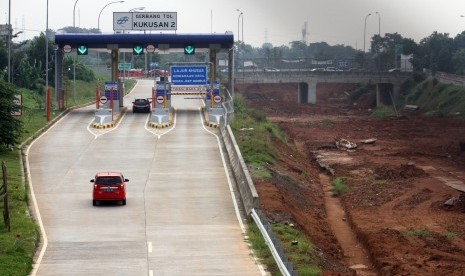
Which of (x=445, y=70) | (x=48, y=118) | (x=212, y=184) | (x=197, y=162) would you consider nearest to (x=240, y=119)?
(x=48, y=118)

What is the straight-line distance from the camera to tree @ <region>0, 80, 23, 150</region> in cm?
5816

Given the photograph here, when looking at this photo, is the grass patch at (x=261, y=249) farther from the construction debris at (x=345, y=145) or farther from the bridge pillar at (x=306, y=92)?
the bridge pillar at (x=306, y=92)

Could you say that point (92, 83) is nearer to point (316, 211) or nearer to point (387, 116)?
point (387, 116)

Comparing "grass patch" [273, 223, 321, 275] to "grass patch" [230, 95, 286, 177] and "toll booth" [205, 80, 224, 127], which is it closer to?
"grass patch" [230, 95, 286, 177]

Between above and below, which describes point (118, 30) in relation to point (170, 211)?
above

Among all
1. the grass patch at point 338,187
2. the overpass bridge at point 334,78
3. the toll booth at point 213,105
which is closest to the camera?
the grass patch at point 338,187

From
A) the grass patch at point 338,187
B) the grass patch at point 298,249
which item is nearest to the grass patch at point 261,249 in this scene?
the grass patch at point 298,249

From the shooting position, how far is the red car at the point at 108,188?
44469 mm

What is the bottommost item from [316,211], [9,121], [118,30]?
[316,211]

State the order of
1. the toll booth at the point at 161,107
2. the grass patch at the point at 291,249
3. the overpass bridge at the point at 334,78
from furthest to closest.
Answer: the overpass bridge at the point at 334,78
the toll booth at the point at 161,107
the grass patch at the point at 291,249

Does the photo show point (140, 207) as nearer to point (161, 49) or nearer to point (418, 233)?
point (418, 233)

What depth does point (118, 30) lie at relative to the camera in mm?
91688

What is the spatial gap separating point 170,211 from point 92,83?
92204 millimetres

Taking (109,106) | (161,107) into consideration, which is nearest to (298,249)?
(161,107)
